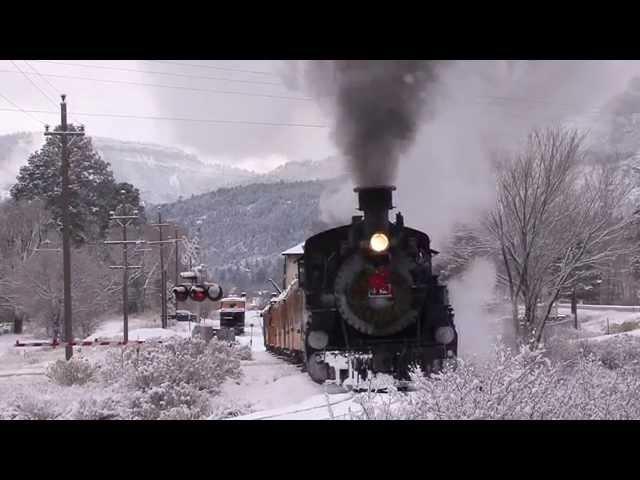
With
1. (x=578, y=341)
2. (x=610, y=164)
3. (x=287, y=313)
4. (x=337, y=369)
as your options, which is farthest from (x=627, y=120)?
(x=337, y=369)

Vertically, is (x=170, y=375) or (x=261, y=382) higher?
(x=170, y=375)

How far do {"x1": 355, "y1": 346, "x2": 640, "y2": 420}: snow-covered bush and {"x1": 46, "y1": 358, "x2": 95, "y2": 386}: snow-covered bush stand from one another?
283 inches

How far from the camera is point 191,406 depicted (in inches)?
400

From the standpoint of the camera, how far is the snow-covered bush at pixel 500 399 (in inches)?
231

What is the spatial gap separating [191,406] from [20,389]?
125 inches

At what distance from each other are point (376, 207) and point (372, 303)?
118cm

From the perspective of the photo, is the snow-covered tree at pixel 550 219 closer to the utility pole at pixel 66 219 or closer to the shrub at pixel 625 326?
the shrub at pixel 625 326

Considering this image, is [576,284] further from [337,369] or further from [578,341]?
[337,369]

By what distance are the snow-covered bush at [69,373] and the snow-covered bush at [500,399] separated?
7.18 m

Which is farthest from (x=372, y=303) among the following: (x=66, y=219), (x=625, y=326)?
(x=625, y=326)

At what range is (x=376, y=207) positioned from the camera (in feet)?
29.2

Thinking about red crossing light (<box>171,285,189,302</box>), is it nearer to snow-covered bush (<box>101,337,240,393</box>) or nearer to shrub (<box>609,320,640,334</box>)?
snow-covered bush (<box>101,337,240,393</box>)

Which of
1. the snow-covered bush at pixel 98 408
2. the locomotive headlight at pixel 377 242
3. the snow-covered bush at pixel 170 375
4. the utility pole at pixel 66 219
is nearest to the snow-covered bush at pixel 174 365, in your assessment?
the snow-covered bush at pixel 170 375

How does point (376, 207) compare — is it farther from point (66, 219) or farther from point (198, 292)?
point (66, 219)
